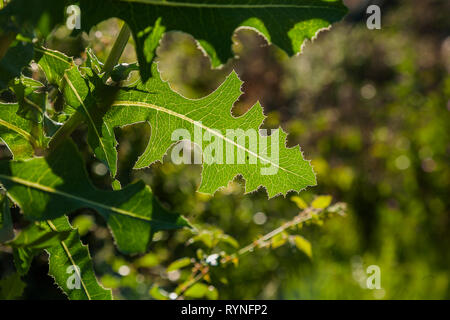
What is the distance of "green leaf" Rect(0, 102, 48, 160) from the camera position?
0.62 meters

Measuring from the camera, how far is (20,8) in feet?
1.43

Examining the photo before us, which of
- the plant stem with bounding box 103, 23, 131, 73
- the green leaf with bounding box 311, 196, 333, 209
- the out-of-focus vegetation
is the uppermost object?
the out-of-focus vegetation

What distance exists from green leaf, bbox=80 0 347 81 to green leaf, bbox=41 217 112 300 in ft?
0.78

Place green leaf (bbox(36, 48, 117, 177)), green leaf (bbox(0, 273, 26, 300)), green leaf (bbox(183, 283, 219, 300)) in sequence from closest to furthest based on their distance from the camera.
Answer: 1. green leaf (bbox(36, 48, 117, 177))
2. green leaf (bbox(0, 273, 26, 300))
3. green leaf (bbox(183, 283, 219, 300))

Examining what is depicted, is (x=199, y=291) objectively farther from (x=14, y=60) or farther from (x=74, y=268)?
(x=14, y=60)

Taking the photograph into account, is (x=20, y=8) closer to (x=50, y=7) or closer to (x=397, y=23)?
(x=50, y=7)

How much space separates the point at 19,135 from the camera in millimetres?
634

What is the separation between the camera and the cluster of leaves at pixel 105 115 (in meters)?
0.51

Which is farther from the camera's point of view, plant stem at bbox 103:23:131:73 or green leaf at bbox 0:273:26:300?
green leaf at bbox 0:273:26:300

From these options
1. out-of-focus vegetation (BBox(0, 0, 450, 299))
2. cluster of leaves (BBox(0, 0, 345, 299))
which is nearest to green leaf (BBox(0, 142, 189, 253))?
cluster of leaves (BBox(0, 0, 345, 299))

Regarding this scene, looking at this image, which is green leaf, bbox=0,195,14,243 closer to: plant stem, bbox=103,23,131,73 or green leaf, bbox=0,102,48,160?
green leaf, bbox=0,102,48,160

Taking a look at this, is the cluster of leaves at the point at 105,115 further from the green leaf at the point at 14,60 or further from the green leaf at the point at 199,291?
the green leaf at the point at 199,291

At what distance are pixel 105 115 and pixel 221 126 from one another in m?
0.15
